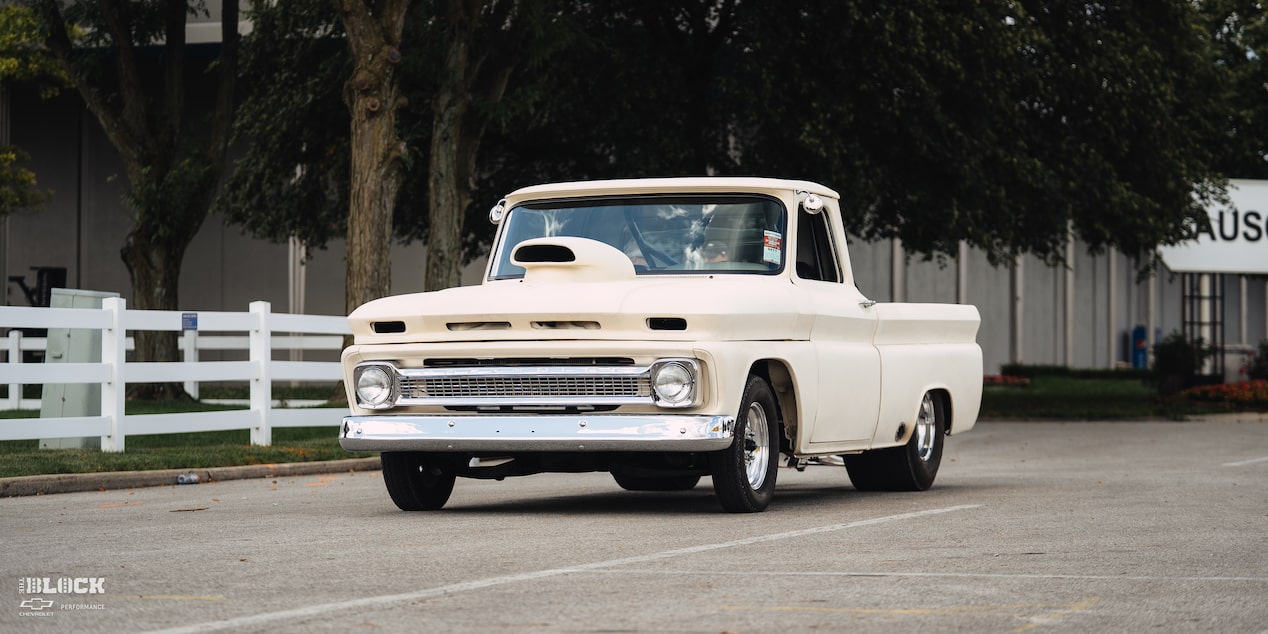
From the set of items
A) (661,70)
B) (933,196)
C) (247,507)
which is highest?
(661,70)

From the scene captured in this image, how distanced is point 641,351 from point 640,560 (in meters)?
2.11

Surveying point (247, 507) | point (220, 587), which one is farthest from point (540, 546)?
point (247, 507)

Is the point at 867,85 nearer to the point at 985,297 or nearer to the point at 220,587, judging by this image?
the point at 220,587

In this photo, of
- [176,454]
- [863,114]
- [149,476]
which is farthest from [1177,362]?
[149,476]

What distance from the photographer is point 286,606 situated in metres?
6.97

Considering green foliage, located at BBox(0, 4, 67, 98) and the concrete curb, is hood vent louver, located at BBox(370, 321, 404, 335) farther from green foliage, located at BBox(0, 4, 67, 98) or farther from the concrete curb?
green foliage, located at BBox(0, 4, 67, 98)

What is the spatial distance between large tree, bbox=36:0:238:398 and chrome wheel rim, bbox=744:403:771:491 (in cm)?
1790

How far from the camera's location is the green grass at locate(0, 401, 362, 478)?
14703mm

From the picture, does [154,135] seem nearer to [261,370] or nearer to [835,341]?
[261,370]

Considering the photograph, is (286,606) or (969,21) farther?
(969,21)

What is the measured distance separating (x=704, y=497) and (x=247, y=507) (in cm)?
308

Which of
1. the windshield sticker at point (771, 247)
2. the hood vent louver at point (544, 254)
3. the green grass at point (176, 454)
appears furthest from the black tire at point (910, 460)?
the green grass at point (176, 454)

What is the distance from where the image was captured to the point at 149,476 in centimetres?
1467

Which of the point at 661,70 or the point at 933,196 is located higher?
the point at 661,70
